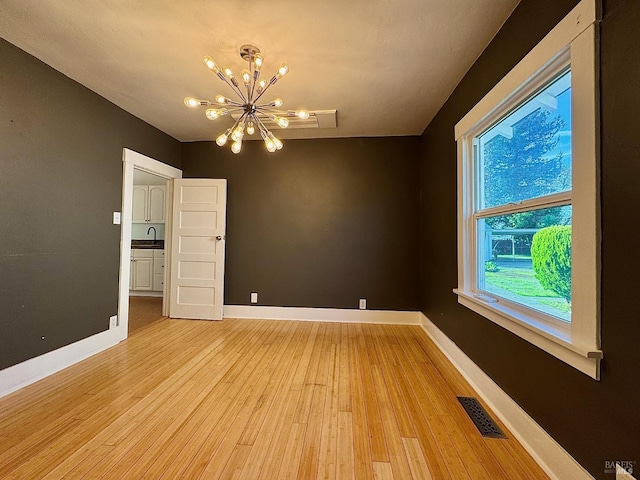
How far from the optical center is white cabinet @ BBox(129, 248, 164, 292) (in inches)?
213

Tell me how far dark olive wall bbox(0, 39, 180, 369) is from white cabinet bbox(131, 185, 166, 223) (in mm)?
2691

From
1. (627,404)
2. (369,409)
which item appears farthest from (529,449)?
(369,409)

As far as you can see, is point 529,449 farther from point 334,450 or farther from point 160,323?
A: point 160,323

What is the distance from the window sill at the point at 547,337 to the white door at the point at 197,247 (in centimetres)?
322

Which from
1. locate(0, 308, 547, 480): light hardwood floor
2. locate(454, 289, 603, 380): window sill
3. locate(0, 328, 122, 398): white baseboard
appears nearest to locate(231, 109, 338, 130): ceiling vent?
locate(454, 289, 603, 380): window sill

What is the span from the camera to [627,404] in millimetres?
1001

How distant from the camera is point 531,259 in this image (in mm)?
1641

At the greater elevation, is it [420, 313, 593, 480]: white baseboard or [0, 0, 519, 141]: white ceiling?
[0, 0, 519, 141]: white ceiling

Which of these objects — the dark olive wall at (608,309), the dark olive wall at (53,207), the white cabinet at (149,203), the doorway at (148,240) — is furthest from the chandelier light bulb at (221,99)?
the white cabinet at (149,203)

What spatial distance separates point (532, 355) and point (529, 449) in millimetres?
487

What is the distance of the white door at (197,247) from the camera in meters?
3.92

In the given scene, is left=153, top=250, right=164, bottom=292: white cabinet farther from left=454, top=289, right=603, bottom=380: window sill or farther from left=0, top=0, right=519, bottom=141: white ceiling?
left=454, top=289, right=603, bottom=380: window sill

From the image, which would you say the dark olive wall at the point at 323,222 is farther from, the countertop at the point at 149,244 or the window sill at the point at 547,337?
the countertop at the point at 149,244

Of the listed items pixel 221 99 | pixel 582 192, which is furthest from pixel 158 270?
pixel 582 192
